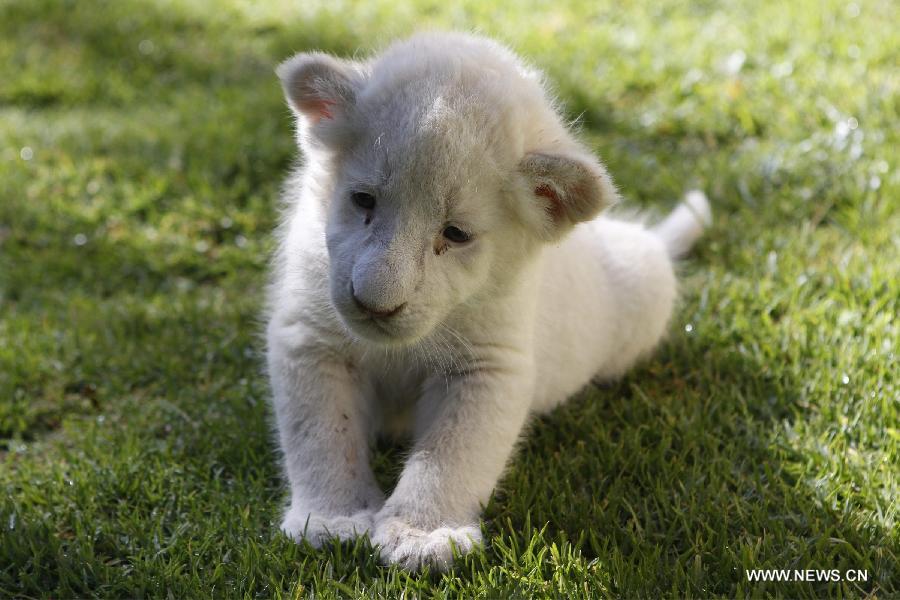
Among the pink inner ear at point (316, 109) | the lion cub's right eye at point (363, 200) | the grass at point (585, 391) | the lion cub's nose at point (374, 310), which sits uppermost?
the pink inner ear at point (316, 109)

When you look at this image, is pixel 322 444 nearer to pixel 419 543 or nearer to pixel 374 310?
pixel 419 543

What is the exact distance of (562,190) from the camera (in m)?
2.85

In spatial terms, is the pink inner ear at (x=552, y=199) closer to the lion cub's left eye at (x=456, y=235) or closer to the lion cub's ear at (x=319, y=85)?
the lion cub's left eye at (x=456, y=235)

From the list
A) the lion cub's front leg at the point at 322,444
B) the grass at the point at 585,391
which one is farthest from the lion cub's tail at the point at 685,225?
the lion cub's front leg at the point at 322,444

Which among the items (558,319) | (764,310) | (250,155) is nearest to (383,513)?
(558,319)

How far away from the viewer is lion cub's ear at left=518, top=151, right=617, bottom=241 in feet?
9.20

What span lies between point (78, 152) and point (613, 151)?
137 inches

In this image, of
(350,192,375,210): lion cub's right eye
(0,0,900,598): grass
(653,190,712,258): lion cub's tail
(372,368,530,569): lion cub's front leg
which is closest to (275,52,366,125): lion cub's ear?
(350,192,375,210): lion cub's right eye

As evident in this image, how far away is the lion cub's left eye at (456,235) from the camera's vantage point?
9.11 ft

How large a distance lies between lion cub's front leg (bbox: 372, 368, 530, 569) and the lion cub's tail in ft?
6.08

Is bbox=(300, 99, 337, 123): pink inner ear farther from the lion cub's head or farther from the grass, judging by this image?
the grass

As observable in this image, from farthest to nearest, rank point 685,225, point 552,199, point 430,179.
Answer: point 685,225 → point 552,199 → point 430,179

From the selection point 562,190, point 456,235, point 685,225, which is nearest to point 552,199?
point 562,190

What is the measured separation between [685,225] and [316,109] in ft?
8.01
